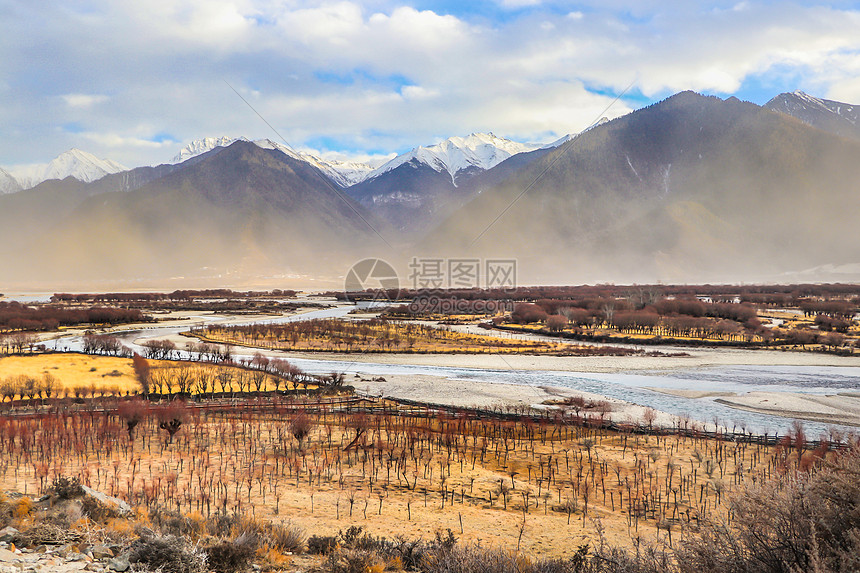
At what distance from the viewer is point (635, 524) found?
12891 mm

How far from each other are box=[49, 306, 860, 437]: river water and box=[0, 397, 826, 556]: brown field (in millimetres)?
7229

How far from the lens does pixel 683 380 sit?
37531 millimetres

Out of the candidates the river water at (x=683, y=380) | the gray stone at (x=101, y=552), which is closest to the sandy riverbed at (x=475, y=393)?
the river water at (x=683, y=380)

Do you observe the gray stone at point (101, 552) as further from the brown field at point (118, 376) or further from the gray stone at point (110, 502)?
the brown field at point (118, 376)

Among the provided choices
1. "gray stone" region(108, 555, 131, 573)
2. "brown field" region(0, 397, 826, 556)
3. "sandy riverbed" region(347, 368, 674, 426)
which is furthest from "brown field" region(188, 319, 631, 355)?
"gray stone" region(108, 555, 131, 573)

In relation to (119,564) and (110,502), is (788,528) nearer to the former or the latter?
(119,564)

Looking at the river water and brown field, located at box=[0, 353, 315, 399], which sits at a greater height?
brown field, located at box=[0, 353, 315, 399]

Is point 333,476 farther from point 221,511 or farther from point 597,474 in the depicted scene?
point 597,474

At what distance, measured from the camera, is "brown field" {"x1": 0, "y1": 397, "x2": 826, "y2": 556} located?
508 inches

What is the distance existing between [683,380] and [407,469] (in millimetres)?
27997

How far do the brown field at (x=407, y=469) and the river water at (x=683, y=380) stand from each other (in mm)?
7229

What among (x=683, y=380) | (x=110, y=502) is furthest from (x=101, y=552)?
(x=683, y=380)

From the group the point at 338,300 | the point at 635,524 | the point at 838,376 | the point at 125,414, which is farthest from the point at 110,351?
the point at 338,300

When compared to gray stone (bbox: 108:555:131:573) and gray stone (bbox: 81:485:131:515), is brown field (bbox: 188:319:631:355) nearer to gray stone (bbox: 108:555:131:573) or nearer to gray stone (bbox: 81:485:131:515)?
gray stone (bbox: 81:485:131:515)
